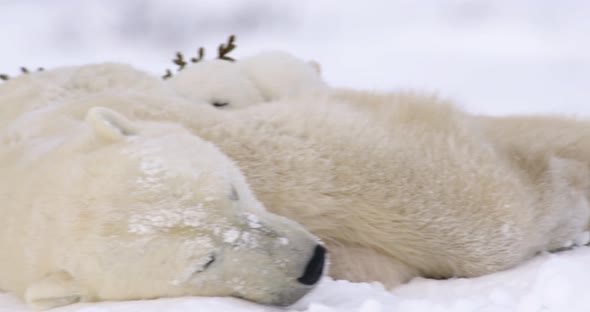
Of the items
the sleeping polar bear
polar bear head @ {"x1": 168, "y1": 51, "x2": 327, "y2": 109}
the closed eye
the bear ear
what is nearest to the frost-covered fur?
the closed eye

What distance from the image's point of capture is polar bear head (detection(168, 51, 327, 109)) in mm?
3252

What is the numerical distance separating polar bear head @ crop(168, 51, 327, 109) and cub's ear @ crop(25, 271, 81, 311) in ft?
4.85

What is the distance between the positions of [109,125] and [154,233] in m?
0.34

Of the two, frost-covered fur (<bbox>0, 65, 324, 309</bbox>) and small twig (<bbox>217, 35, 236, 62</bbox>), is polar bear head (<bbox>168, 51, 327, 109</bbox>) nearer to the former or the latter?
small twig (<bbox>217, 35, 236, 62</bbox>)

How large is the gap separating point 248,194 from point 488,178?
75 centimetres

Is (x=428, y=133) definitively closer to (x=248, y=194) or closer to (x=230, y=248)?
(x=248, y=194)

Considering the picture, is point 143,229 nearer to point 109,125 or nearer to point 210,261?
point 210,261

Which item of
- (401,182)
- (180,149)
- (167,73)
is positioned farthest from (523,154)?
(167,73)

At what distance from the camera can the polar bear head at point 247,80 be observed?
325 centimetres

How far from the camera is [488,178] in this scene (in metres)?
2.29

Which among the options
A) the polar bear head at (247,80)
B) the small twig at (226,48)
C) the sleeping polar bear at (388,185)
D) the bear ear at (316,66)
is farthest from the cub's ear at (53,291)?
the small twig at (226,48)

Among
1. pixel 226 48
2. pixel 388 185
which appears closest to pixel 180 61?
pixel 226 48

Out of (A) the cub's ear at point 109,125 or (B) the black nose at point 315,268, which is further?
(A) the cub's ear at point 109,125

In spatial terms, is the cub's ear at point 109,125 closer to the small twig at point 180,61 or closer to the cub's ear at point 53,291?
the cub's ear at point 53,291
